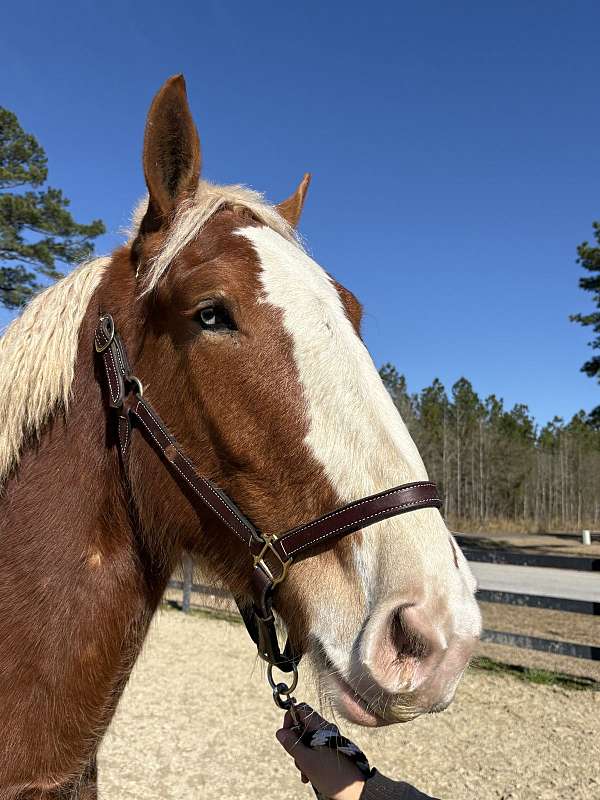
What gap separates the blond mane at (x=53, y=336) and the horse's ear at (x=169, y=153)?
0.06 meters

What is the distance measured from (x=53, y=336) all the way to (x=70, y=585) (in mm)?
760

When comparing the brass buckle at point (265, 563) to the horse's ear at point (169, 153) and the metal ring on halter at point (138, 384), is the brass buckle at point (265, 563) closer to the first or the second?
the metal ring on halter at point (138, 384)

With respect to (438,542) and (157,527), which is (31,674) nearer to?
(157,527)

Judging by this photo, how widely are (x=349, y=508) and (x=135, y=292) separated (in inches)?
38.2

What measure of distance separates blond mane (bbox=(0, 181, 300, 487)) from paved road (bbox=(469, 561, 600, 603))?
9950 millimetres

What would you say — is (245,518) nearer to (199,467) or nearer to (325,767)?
(199,467)

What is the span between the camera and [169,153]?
184 cm

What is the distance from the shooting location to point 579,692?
6.94 metres

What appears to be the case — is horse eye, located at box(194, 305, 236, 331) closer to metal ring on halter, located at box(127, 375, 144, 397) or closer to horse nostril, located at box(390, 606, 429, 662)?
metal ring on halter, located at box(127, 375, 144, 397)

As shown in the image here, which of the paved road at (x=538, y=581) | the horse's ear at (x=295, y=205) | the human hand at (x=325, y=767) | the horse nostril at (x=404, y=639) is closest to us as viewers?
the horse nostril at (x=404, y=639)

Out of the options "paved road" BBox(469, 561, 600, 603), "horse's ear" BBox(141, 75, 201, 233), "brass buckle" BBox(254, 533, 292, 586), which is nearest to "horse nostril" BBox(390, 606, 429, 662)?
"brass buckle" BBox(254, 533, 292, 586)

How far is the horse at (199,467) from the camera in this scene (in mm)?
1377

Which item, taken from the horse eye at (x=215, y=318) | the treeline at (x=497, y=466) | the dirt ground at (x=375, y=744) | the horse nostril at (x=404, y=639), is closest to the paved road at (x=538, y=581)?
the dirt ground at (x=375, y=744)

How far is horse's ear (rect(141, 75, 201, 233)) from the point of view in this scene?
1762mm
